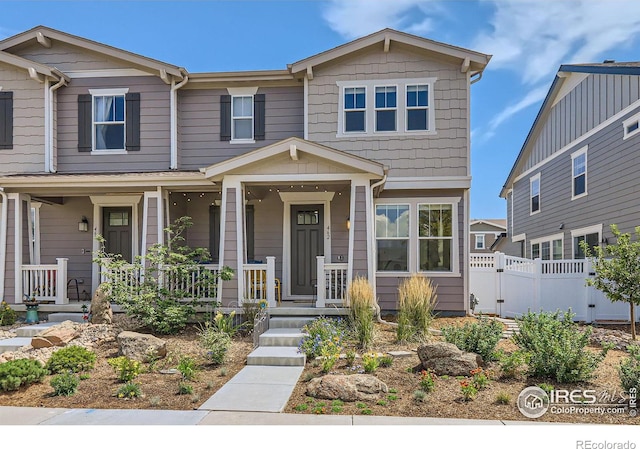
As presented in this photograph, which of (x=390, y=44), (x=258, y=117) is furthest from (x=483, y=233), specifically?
(x=258, y=117)

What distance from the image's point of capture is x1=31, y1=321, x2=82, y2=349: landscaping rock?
7750 millimetres

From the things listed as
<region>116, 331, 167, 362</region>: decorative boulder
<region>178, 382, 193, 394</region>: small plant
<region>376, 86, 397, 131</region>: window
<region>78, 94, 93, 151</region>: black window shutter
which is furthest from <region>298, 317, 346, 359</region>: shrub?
<region>78, 94, 93, 151</region>: black window shutter

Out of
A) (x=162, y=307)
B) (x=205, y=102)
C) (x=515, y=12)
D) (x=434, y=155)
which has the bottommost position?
(x=162, y=307)

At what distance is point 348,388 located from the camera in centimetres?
535

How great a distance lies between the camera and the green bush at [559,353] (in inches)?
219

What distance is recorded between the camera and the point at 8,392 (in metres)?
5.84

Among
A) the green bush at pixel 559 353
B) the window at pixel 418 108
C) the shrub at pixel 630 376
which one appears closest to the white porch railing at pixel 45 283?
the window at pixel 418 108

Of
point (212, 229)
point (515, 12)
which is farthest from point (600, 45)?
point (212, 229)

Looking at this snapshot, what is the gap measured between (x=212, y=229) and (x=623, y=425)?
9130mm

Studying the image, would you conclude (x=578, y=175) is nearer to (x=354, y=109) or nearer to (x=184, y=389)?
(x=354, y=109)

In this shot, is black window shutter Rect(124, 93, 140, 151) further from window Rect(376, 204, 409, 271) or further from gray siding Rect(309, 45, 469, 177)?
window Rect(376, 204, 409, 271)

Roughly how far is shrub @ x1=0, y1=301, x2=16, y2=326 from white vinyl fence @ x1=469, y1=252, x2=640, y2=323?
1050cm

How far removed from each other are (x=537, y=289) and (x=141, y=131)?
33.8 ft

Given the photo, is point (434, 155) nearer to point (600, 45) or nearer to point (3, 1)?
point (600, 45)
